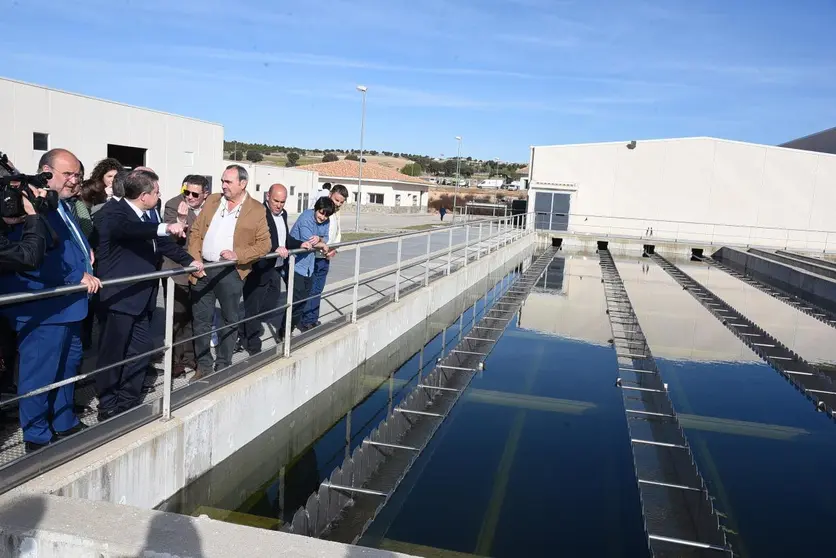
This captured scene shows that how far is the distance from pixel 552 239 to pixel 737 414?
82.2 ft

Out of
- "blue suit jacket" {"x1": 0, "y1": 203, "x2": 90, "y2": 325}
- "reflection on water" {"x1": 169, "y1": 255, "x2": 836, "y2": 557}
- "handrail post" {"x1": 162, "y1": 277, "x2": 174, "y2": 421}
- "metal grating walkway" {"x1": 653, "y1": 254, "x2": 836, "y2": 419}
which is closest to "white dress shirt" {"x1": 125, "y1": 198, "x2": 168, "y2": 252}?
"handrail post" {"x1": 162, "y1": 277, "x2": 174, "y2": 421}

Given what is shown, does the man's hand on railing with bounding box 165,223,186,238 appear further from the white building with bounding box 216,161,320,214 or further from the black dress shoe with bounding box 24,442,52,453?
the white building with bounding box 216,161,320,214

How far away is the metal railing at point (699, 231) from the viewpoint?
108 feet

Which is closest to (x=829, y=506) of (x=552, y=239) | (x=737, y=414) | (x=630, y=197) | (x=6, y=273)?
(x=737, y=414)

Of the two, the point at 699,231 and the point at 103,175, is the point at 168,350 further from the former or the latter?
the point at 699,231

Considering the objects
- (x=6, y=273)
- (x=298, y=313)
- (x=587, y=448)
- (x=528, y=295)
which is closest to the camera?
(x=6, y=273)

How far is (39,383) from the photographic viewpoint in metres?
3.64

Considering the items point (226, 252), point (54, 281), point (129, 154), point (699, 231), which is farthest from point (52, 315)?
point (699, 231)

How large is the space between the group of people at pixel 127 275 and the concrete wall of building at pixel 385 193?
157 ft

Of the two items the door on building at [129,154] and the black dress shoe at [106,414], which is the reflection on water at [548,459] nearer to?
the black dress shoe at [106,414]

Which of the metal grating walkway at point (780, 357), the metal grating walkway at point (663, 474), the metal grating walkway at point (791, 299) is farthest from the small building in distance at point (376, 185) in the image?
the metal grating walkway at point (663, 474)

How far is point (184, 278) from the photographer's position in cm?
543

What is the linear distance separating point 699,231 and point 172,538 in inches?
1331

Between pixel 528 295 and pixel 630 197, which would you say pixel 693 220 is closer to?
pixel 630 197
